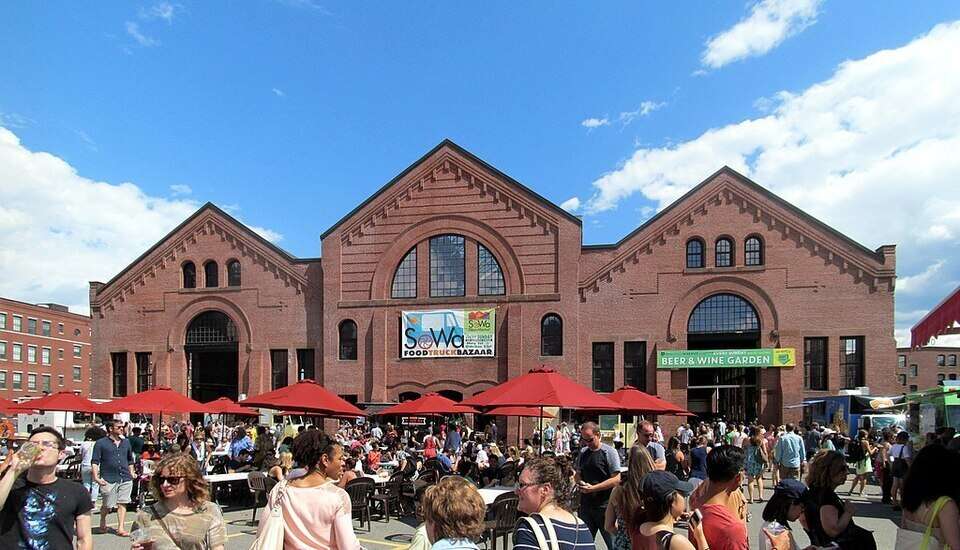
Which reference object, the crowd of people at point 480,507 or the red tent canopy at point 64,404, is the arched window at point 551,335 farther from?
the crowd of people at point 480,507

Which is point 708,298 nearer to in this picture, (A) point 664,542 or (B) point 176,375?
(B) point 176,375

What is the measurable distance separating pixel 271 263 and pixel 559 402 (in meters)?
27.5

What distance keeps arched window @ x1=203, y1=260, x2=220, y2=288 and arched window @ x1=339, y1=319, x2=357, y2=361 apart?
773cm

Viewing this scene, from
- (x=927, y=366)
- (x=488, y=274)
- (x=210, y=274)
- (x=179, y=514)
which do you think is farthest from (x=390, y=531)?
(x=927, y=366)

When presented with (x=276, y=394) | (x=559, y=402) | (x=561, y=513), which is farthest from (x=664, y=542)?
(x=276, y=394)

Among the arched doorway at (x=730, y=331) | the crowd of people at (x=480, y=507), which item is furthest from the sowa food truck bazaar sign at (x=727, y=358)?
the crowd of people at (x=480, y=507)

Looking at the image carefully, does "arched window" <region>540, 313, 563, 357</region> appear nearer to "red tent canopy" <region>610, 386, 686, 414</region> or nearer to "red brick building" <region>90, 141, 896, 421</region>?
"red brick building" <region>90, 141, 896, 421</region>

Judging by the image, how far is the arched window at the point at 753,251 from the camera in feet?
104

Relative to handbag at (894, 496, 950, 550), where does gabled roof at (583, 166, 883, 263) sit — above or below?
above

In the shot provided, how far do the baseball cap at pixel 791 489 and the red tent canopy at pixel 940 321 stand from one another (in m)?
6.33

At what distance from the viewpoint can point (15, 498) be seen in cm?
432

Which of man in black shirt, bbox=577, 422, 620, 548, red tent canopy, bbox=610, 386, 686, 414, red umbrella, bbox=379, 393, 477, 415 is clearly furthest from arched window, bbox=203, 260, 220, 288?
man in black shirt, bbox=577, 422, 620, 548

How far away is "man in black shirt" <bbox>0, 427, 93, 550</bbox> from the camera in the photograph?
4.28m

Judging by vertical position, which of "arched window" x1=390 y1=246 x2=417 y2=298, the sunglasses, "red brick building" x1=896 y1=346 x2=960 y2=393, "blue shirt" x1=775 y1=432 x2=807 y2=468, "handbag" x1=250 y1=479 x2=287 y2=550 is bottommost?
"red brick building" x1=896 y1=346 x2=960 y2=393
